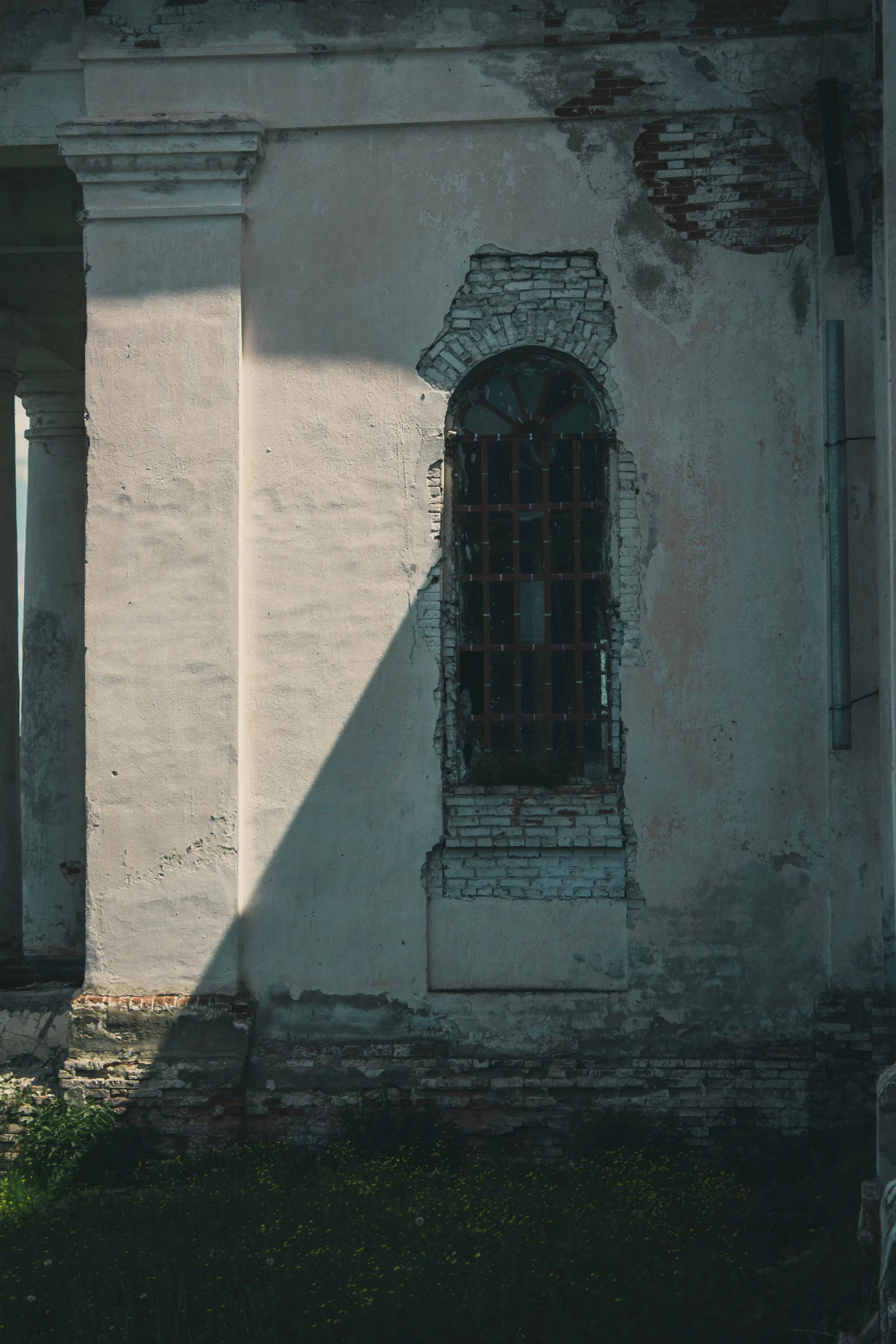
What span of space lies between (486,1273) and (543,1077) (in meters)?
1.65

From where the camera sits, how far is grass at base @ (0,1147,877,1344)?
489cm

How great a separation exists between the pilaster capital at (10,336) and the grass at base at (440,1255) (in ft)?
17.9

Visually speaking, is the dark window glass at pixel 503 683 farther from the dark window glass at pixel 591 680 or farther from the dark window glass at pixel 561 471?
the dark window glass at pixel 561 471

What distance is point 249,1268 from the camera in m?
→ 5.30

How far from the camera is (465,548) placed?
23.6 ft

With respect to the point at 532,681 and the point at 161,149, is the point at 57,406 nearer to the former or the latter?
the point at 161,149

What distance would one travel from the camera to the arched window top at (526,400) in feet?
23.5

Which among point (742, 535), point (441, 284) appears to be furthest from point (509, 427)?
point (742, 535)

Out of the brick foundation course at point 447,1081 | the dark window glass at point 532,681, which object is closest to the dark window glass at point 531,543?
the dark window glass at point 532,681

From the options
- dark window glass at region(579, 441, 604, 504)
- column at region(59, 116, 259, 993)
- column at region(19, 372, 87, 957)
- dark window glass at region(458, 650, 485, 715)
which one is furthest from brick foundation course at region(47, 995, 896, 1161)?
column at region(19, 372, 87, 957)

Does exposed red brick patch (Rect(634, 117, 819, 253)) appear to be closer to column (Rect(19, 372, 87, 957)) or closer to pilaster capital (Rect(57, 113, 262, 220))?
pilaster capital (Rect(57, 113, 262, 220))

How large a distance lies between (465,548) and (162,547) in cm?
163

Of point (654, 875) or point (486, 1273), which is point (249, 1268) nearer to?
point (486, 1273)

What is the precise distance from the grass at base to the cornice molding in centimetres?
512
